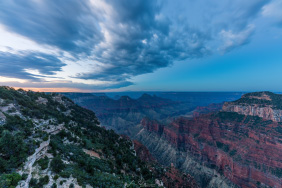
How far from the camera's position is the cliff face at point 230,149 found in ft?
159

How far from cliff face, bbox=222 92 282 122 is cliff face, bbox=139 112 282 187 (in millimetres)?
3820

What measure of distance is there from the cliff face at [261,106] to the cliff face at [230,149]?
382 cm

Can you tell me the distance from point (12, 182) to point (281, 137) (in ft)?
282

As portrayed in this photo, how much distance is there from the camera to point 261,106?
6750cm

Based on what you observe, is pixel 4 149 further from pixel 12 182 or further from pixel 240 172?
pixel 240 172

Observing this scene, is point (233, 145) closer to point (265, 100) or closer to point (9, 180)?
point (265, 100)

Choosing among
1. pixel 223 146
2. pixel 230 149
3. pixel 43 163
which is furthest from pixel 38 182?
pixel 223 146

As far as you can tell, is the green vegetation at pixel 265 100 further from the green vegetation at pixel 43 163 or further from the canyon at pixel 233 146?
the green vegetation at pixel 43 163

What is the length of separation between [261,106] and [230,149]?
33.0m

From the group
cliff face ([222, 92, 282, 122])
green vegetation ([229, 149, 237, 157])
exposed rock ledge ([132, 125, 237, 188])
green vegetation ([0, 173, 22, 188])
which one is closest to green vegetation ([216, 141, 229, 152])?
green vegetation ([229, 149, 237, 157])

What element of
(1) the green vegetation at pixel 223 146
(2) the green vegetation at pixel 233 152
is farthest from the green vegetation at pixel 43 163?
(1) the green vegetation at pixel 223 146

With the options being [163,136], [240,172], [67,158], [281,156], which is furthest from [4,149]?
[163,136]

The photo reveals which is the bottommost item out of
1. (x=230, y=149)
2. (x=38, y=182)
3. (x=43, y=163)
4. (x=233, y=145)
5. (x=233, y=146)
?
(x=230, y=149)

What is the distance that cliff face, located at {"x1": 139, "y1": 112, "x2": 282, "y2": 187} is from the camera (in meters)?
48.6
